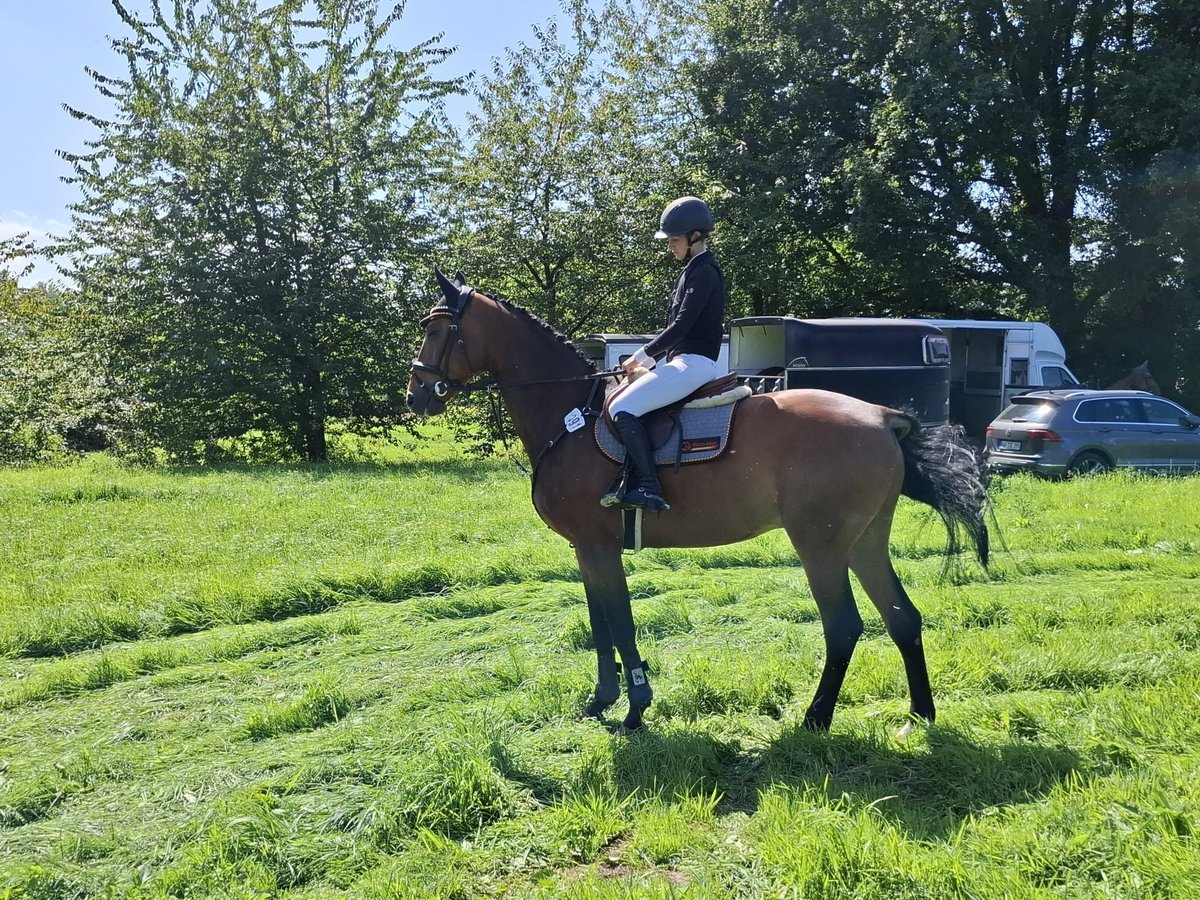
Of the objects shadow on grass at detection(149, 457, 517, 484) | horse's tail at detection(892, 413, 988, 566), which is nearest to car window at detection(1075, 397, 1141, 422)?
shadow on grass at detection(149, 457, 517, 484)

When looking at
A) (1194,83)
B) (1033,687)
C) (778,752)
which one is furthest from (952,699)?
(1194,83)

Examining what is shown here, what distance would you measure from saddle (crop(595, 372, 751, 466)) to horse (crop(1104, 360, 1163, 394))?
24450mm

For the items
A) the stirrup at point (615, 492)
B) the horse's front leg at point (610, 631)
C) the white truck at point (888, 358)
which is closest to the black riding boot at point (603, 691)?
the horse's front leg at point (610, 631)

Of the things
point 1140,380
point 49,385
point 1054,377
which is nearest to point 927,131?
point 1054,377

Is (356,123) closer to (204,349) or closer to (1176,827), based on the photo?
(204,349)

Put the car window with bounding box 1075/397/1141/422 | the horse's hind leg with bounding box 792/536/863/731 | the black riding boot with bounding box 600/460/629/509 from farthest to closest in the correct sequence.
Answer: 1. the car window with bounding box 1075/397/1141/422
2. the black riding boot with bounding box 600/460/629/509
3. the horse's hind leg with bounding box 792/536/863/731

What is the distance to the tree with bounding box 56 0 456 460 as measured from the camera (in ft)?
71.9

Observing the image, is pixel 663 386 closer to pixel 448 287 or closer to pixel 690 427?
pixel 690 427

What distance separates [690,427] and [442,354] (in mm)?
1780

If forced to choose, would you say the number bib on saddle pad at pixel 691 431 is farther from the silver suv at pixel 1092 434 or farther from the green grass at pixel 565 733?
the silver suv at pixel 1092 434

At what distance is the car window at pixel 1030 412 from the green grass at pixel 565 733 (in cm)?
688

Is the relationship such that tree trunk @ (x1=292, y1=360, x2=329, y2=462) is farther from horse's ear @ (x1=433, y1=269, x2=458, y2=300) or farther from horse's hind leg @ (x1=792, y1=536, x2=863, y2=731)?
horse's hind leg @ (x1=792, y1=536, x2=863, y2=731)

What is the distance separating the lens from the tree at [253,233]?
21.9 m

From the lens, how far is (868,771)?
4.54 meters
